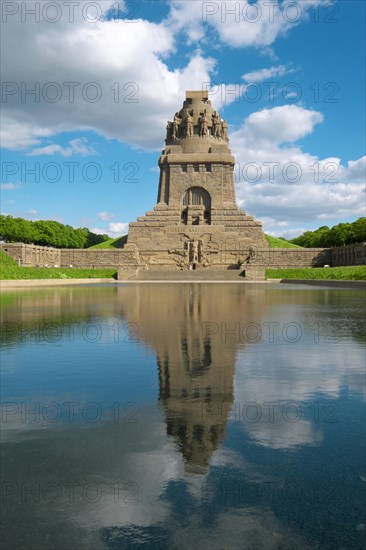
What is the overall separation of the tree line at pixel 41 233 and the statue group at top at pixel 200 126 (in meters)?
31.4

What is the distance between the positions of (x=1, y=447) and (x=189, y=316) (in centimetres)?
1095

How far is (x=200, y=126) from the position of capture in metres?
76.2

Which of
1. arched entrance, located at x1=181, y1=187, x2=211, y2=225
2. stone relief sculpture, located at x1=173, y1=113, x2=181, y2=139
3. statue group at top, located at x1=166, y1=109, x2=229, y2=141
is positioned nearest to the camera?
arched entrance, located at x1=181, y1=187, x2=211, y2=225

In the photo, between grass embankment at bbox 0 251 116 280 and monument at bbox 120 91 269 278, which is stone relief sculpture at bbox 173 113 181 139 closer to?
monument at bbox 120 91 269 278

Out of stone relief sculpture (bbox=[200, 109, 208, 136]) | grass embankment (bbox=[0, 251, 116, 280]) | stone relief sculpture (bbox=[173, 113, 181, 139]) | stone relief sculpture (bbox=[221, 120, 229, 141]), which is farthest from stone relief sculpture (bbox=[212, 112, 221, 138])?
grass embankment (bbox=[0, 251, 116, 280])

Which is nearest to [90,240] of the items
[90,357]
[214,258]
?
[214,258]

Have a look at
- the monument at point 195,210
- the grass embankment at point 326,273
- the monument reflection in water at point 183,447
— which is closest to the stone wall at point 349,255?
the grass embankment at point 326,273

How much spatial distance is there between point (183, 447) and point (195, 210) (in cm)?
6948

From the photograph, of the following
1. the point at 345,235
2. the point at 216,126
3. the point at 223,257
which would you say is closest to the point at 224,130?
the point at 216,126

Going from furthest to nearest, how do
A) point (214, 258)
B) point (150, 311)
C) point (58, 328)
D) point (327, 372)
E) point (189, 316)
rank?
point (214, 258) → point (150, 311) → point (189, 316) → point (58, 328) → point (327, 372)

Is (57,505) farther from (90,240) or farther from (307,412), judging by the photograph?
(90,240)

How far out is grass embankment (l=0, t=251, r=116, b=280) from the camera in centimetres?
4397

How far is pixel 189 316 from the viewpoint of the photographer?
15328mm

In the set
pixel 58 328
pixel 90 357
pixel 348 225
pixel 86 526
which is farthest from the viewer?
pixel 348 225
